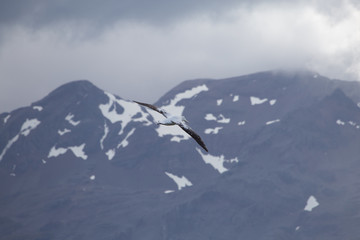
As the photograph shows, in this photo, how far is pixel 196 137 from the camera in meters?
128

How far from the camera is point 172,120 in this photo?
13325 cm

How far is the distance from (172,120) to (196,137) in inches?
241
